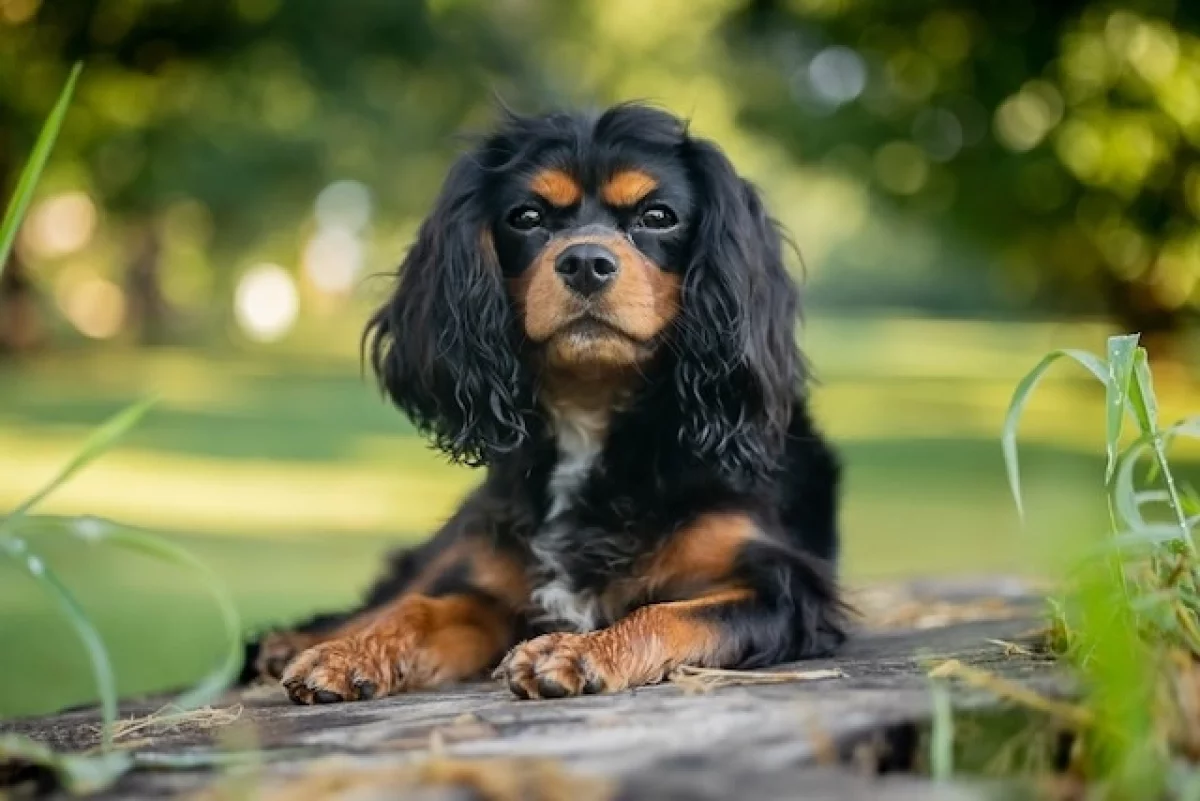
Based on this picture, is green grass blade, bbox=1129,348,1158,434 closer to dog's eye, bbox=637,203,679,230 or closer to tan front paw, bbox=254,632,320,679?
dog's eye, bbox=637,203,679,230

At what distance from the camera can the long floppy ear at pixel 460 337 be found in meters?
3.58

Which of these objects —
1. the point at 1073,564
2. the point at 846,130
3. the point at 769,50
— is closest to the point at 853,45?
the point at 846,130

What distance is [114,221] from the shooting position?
979 inches

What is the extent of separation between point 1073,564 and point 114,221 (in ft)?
80.5

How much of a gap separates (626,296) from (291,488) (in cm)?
806

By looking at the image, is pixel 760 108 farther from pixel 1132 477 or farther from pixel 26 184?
pixel 26 184

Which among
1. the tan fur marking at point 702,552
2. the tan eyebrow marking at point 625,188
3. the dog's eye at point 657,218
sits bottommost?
the tan fur marking at point 702,552

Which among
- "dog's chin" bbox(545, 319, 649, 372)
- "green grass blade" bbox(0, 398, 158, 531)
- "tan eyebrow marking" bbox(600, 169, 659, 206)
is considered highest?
"tan eyebrow marking" bbox(600, 169, 659, 206)

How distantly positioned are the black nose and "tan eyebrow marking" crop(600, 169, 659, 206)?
0.24 meters

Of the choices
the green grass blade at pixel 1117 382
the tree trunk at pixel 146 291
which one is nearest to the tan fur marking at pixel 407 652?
the green grass blade at pixel 1117 382

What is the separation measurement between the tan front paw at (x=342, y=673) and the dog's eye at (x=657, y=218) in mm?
1123

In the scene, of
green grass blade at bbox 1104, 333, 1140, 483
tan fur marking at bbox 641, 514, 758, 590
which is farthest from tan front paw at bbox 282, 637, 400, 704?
green grass blade at bbox 1104, 333, 1140, 483

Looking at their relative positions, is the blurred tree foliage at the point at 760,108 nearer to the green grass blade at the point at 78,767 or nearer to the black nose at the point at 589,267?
the black nose at the point at 589,267

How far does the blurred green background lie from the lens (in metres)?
8.01
